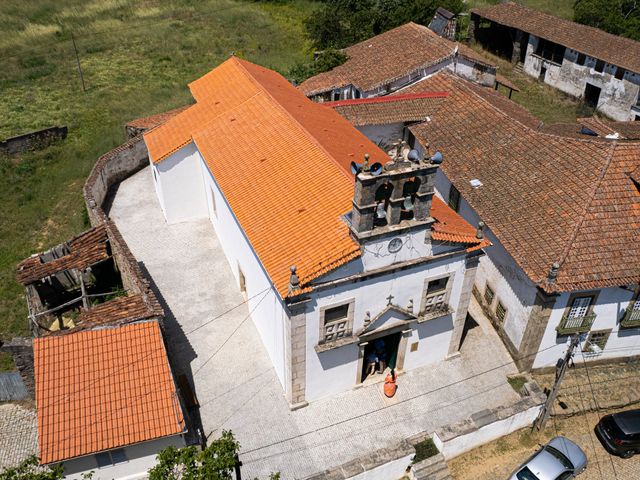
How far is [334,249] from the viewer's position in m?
19.2

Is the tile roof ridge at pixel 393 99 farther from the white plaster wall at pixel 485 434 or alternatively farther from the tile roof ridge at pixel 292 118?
the white plaster wall at pixel 485 434

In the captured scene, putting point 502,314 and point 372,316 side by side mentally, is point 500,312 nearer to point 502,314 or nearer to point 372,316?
point 502,314

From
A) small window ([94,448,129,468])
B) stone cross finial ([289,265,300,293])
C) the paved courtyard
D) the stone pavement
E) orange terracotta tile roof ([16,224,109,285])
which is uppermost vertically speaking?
stone cross finial ([289,265,300,293])

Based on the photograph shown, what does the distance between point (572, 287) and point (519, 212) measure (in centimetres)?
484

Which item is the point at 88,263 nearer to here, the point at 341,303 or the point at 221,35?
the point at 341,303

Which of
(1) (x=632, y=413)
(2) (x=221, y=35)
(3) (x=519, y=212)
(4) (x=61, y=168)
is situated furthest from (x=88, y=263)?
(2) (x=221, y=35)

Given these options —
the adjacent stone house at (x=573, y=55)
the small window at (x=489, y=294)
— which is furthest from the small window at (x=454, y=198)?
the adjacent stone house at (x=573, y=55)

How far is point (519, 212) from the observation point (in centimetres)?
2502

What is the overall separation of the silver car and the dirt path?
2.50ft

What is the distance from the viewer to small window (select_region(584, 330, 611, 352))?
79.2ft

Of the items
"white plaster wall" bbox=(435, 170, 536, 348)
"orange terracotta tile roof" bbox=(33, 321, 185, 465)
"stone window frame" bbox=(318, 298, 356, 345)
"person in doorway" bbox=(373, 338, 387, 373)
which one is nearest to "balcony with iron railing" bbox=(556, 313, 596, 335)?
"white plaster wall" bbox=(435, 170, 536, 348)

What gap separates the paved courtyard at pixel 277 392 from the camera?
21.0 m

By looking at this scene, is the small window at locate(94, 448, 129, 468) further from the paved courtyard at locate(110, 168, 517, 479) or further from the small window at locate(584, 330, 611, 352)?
the small window at locate(584, 330, 611, 352)

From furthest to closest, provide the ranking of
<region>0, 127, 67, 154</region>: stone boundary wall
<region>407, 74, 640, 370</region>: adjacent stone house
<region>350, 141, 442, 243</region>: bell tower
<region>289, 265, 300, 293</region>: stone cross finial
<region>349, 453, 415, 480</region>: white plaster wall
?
<region>0, 127, 67, 154</region>: stone boundary wall < <region>407, 74, 640, 370</region>: adjacent stone house < <region>349, 453, 415, 480</region>: white plaster wall < <region>289, 265, 300, 293</region>: stone cross finial < <region>350, 141, 442, 243</region>: bell tower
